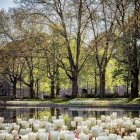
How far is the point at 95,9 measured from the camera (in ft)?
155

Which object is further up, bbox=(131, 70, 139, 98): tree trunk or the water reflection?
bbox=(131, 70, 139, 98): tree trunk

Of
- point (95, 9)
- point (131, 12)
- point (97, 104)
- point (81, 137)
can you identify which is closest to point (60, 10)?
point (95, 9)

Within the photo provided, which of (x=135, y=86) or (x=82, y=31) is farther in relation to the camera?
(x=82, y=31)

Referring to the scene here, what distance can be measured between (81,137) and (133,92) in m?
38.3

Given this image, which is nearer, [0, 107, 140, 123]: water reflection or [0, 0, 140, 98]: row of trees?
[0, 107, 140, 123]: water reflection

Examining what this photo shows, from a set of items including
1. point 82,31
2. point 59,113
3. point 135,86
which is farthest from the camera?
point 82,31

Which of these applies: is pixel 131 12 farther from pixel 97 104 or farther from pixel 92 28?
pixel 97 104

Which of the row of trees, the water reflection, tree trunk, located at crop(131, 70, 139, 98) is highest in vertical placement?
the row of trees

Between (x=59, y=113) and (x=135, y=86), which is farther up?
(x=135, y=86)

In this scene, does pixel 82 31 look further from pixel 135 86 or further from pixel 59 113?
pixel 59 113

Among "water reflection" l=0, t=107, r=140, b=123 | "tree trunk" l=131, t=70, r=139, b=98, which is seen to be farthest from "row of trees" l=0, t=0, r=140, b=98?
"water reflection" l=0, t=107, r=140, b=123

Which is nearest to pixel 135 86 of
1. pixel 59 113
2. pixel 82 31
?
pixel 82 31

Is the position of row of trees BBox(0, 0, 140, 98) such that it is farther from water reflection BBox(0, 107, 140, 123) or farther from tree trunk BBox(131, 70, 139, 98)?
water reflection BBox(0, 107, 140, 123)

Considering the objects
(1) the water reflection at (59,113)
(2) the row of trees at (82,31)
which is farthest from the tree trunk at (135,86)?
(1) the water reflection at (59,113)
